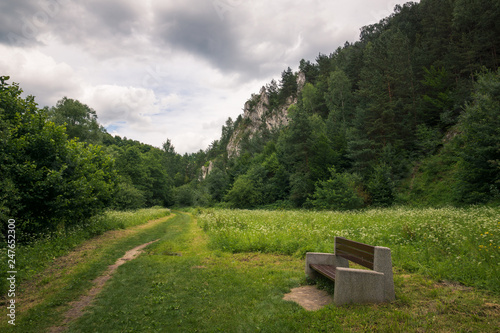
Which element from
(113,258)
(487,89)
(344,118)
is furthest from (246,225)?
(344,118)

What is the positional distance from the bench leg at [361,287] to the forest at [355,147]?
11498 mm

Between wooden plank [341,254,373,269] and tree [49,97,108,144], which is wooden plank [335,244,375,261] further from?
tree [49,97,108,144]

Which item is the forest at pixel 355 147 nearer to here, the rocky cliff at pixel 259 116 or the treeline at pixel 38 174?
the treeline at pixel 38 174

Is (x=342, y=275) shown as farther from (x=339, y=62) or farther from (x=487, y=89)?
(x=339, y=62)

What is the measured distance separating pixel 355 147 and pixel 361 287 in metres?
33.3

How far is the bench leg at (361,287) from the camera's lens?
4793mm

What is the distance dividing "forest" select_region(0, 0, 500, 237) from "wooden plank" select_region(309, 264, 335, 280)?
1097 cm

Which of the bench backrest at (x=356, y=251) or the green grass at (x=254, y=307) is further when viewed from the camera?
the bench backrest at (x=356, y=251)

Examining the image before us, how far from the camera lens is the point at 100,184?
705 inches

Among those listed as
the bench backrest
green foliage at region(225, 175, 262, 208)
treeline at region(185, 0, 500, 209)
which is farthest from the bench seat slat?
green foliage at region(225, 175, 262, 208)

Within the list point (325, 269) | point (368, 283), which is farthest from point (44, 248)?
point (368, 283)

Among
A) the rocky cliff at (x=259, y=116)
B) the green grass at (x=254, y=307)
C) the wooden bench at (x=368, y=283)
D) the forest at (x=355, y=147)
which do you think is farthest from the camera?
the rocky cliff at (x=259, y=116)

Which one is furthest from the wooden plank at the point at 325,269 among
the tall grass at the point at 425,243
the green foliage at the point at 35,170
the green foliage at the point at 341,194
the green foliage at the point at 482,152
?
the green foliage at the point at 341,194

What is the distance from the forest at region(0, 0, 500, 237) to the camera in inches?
497
